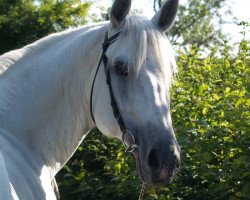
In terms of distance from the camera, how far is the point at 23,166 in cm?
290

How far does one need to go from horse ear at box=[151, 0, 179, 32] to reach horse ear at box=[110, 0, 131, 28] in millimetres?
194

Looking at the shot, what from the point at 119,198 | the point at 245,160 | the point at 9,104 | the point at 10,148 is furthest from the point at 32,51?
the point at 119,198

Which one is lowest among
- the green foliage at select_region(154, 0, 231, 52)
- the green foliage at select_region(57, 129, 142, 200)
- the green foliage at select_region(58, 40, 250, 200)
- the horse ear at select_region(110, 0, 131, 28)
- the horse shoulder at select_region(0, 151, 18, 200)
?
the green foliage at select_region(154, 0, 231, 52)

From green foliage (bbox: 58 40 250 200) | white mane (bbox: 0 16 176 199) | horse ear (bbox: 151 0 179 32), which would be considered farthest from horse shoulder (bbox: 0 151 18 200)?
green foliage (bbox: 58 40 250 200)

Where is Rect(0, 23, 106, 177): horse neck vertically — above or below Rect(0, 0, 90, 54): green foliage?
above

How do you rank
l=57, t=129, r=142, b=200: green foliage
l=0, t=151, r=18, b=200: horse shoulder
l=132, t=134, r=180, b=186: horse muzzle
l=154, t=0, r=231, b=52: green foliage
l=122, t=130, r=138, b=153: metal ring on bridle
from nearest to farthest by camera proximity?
l=0, t=151, r=18, b=200: horse shoulder < l=132, t=134, r=180, b=186: horse muzzle < l=122, t=130, r=138, b=153: metal ring on bridle < l=57, t=129, r=142, b=200: green foliage < l=154, t=0, r=231, b=52: green foliage

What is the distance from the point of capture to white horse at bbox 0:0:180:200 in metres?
2.88

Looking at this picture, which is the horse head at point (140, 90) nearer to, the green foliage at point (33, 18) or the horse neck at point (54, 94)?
the horse neck at point (54, 94)

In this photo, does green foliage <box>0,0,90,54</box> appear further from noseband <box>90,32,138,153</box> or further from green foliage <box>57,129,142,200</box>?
noseband <box>90,32,138,153</box>

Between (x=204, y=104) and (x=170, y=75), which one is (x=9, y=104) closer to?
(x=170, y=75)

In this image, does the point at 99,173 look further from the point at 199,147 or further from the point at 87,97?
the point at 87,97

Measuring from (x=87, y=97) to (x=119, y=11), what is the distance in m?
0.53

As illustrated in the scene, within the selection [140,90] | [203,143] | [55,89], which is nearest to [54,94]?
[55,89]

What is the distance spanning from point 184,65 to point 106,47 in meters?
2.67
